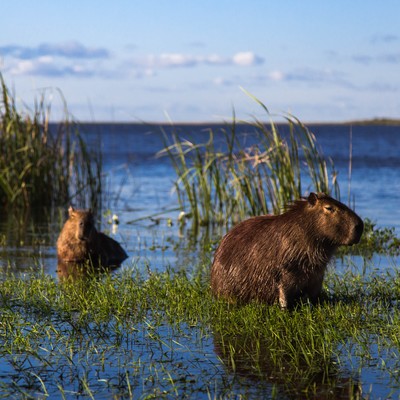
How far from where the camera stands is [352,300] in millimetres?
7898

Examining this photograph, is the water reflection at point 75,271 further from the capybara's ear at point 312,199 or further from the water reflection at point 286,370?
the water reflection at point 286,370

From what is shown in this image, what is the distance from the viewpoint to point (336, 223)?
748 centimetres

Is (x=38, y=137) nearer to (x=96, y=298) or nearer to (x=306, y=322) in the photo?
(x=96, y=298)

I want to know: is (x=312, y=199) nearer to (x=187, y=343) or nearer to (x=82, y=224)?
(x=187, y=343)

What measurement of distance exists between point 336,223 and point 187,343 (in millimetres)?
1946

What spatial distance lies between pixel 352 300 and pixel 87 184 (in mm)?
10114

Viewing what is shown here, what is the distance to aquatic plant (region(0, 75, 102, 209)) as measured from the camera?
1585cm

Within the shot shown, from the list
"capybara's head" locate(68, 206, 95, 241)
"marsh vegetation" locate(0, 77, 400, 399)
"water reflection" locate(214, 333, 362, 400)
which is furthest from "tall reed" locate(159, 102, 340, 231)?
"water reflection" locate(214, 333, 362, 400)

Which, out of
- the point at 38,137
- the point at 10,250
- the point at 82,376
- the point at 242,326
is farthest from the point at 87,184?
the point at 82,376

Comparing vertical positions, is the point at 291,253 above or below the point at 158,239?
above

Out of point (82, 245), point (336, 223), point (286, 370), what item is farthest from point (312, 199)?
point (82, 245)

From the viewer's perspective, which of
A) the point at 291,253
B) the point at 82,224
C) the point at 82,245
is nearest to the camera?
the point at 291,253

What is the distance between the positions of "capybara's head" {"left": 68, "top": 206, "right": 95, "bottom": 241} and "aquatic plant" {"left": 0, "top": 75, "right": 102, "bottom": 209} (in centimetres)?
471

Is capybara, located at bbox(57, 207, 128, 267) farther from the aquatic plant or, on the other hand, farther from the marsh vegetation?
the aquatic plant
